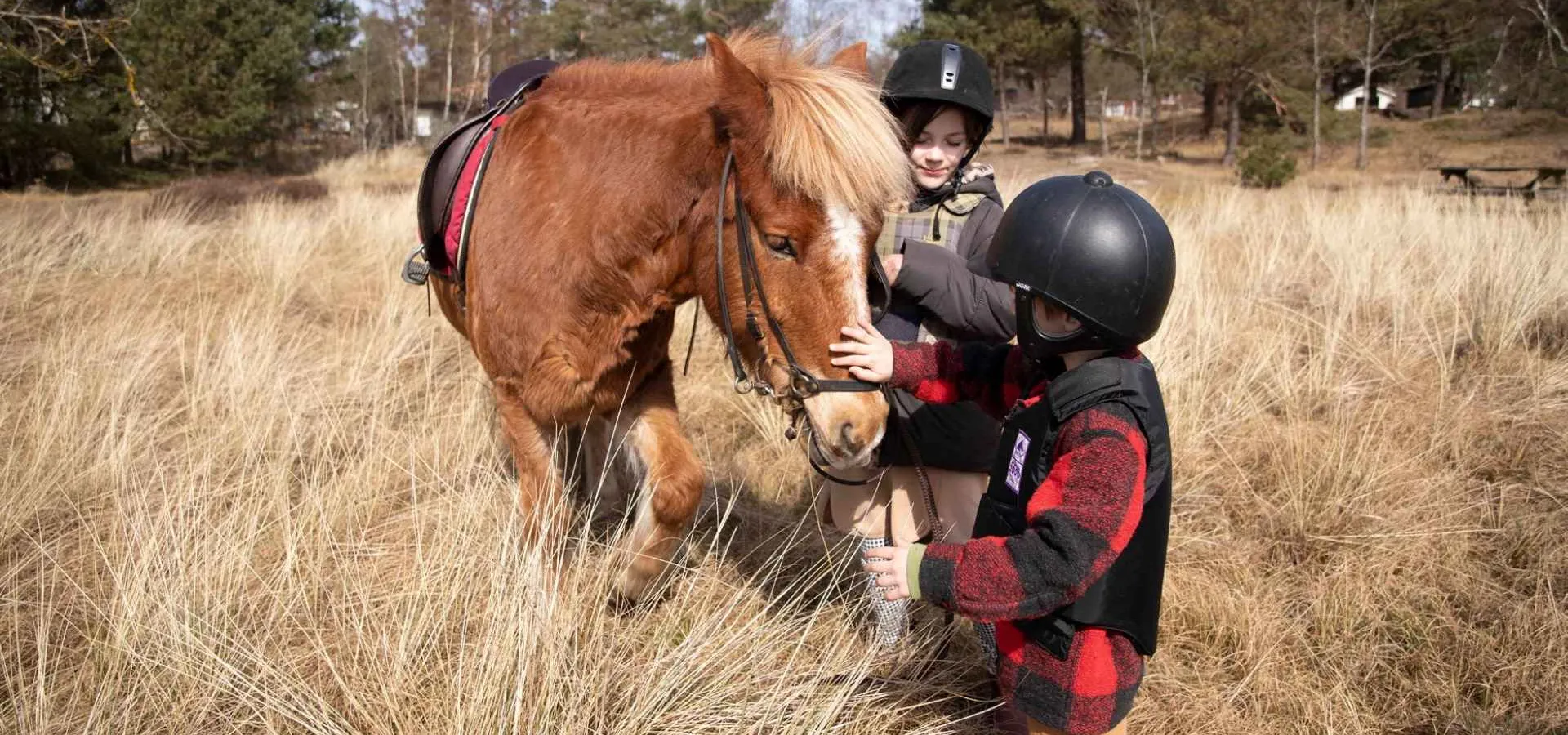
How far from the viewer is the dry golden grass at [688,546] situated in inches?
81.7

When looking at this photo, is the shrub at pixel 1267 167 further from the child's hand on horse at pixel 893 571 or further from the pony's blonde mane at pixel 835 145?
the child's hand on horse at pixel 893 571

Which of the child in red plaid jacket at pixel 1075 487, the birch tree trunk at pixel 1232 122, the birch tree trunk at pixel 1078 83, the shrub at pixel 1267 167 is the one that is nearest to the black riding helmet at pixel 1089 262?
the child in red plaid jacket at pixel 1075 487

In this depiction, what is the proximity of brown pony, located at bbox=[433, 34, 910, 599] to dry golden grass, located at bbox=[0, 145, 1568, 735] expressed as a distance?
44 cm

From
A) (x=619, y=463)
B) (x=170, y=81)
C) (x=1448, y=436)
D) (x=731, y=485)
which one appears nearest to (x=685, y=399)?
(x=731, y=485)

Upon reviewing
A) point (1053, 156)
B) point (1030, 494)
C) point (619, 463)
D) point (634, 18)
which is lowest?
point (619, 463)

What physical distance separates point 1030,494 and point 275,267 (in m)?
6.97

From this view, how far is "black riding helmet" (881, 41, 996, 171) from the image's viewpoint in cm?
252

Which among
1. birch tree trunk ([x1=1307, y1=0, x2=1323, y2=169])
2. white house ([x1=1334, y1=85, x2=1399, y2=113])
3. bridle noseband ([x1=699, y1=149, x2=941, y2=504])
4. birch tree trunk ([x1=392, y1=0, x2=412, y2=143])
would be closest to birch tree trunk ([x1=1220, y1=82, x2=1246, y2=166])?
birch tree trunk ([x1=1307, y1=0, x2=1323, y2=169])

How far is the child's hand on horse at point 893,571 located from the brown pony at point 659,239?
359mm

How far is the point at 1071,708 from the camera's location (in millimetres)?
1718

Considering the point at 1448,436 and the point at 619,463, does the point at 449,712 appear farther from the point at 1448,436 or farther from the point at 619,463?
the point at 1448,436

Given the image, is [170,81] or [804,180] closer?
[804,180]

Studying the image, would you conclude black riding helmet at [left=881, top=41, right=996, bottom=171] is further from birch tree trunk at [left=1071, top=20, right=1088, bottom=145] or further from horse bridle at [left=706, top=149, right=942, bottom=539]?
birch tree trunk at [left=1071, top=20, right=1088, bottom=145]

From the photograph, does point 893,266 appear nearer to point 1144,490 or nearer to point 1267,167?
point 1144,490
